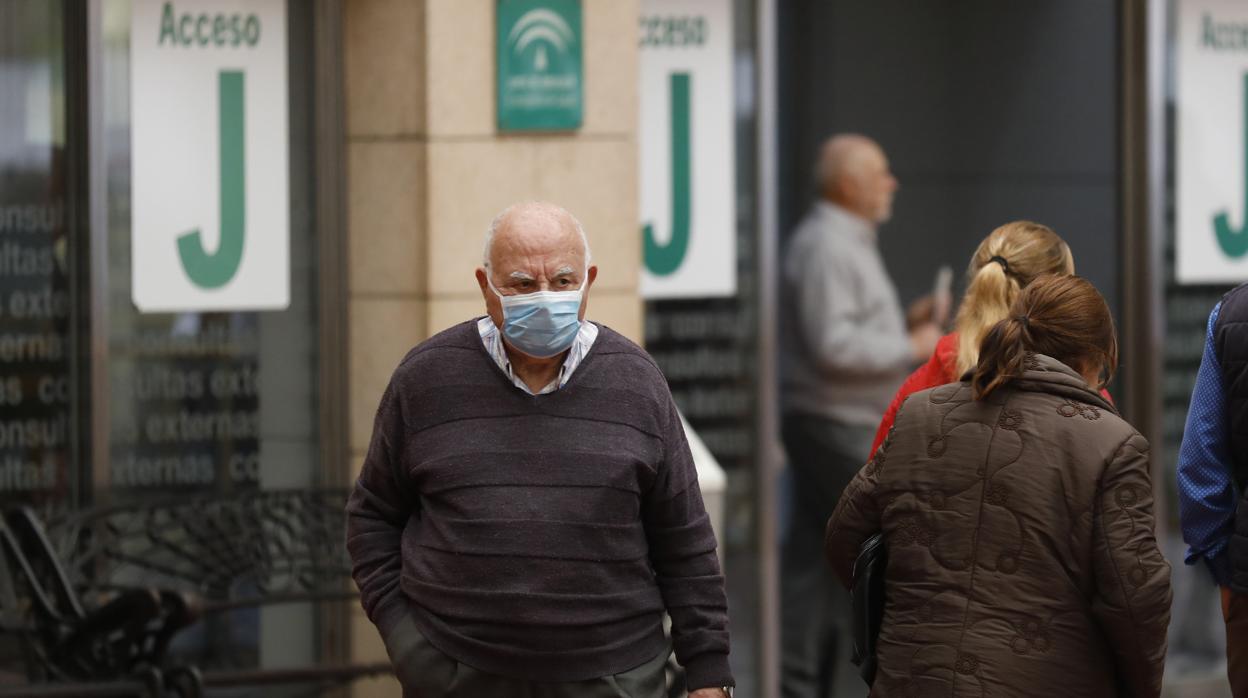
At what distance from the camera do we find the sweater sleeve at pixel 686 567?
371 cm

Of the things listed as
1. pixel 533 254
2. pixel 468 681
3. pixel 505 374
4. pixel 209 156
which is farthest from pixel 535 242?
pixel 209 156

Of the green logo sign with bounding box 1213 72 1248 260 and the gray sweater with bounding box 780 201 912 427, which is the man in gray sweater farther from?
the green logo sign with bounding box 1213 72 1248 260

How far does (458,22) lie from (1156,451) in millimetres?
4054

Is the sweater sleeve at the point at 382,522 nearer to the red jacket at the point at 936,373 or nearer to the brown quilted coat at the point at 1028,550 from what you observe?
the brown quilted coat at the point at 1028,550

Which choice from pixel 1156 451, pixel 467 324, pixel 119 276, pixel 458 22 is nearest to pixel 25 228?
pixel 119 276

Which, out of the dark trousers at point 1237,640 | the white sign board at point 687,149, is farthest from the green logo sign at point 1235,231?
the dark trousers at point 1237,640

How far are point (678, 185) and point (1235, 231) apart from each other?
2.89 metres

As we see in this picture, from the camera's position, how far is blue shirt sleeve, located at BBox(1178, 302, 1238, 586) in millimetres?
4762

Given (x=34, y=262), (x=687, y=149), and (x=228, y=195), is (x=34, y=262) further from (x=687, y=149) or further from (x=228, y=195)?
(x=687, y=149)

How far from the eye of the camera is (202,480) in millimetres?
6773

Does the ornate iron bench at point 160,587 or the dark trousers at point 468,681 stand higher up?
the dark trousers at point 468,681

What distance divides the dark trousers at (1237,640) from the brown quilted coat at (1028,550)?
1.14 m

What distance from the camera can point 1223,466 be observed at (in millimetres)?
4766

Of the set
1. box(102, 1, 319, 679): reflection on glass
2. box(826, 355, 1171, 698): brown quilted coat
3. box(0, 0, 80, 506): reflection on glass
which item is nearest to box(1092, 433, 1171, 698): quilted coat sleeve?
box(826, 355, 1171, 698): brown quilted coat
